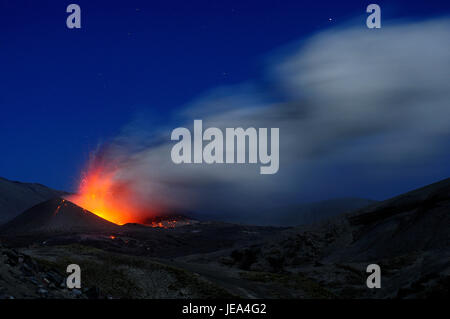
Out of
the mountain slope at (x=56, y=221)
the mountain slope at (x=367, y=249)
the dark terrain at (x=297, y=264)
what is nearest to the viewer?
the dark terrain at (x=297, y=264)

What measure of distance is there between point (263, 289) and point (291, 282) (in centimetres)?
378

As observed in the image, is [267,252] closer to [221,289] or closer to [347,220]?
[347,220]

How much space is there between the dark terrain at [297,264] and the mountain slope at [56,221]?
8876 cm

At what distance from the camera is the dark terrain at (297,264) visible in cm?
2258

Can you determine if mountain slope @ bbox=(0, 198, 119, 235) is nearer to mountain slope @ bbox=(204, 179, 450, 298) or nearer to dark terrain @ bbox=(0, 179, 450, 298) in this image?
mountain slope @ bbox=(204, 179, 450, 298)

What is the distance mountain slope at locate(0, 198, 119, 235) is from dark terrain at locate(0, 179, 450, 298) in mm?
88760

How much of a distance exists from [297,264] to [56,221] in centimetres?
11135

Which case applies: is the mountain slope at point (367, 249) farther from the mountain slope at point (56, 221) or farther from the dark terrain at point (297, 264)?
the mountain slope at point (56, 221)

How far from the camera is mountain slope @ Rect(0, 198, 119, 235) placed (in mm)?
140688

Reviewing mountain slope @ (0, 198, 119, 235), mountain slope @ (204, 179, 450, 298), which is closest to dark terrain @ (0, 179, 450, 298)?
mountain slope @ (204, 179, 450, 298)

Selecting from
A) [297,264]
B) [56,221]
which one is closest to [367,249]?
[297,264]

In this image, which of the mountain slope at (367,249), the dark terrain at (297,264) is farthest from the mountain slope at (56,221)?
the dark terrain at (297,264)

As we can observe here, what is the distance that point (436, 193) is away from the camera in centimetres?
5303
